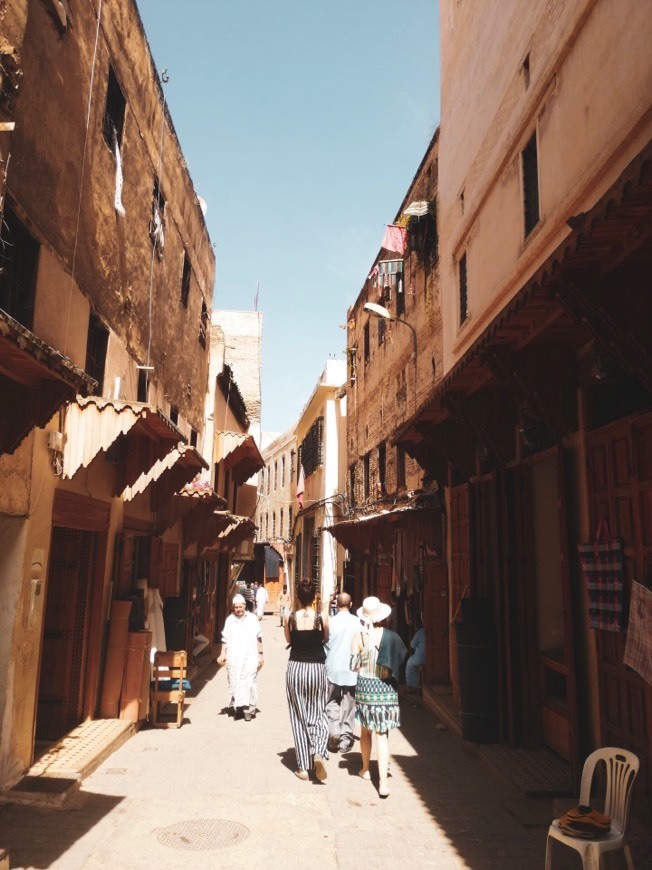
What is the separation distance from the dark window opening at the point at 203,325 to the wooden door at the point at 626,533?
11106 millimetres

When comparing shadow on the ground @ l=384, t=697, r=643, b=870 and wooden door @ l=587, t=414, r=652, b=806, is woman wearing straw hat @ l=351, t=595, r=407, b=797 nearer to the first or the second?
shadow on the ground @ l=384, t=697, r=643, b=870

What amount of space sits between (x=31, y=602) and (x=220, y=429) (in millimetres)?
12467

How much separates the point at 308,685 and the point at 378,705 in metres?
0.77

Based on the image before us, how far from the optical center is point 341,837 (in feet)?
17.2

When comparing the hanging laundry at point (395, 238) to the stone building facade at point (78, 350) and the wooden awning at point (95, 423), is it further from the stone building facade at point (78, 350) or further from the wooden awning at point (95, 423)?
the wooden awning at point (95, 423)

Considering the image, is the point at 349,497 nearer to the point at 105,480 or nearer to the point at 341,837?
the point at 105,480

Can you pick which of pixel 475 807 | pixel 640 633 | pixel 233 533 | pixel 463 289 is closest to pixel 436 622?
pixel 475 807

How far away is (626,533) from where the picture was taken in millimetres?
5406

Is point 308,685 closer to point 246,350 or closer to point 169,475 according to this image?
point 169,475

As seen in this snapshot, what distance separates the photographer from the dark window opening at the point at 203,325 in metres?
15.6

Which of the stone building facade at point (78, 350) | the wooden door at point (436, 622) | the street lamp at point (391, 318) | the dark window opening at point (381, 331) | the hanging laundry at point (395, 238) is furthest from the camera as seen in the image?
the dark window opening at point (381, 331)

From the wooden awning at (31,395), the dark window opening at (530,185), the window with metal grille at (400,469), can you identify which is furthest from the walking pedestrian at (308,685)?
the window with metal grille at (400,469)

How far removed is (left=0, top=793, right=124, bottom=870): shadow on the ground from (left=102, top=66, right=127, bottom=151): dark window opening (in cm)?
735

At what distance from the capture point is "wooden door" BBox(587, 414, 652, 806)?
16.6 ft
